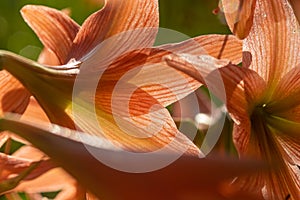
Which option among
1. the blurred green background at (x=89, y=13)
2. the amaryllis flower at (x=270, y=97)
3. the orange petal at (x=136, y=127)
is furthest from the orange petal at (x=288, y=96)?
the blurred green background at (x=89, y=13)

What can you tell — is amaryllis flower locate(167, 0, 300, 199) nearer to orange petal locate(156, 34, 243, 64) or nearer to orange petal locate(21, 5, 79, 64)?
orange petal locate(156, 34, 243, 64)

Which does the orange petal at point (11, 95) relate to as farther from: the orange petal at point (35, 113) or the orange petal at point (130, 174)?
the orange petal at point (130, 174)

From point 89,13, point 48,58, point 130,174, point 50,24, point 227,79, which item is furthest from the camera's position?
point 89,13

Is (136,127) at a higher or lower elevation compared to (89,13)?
higher

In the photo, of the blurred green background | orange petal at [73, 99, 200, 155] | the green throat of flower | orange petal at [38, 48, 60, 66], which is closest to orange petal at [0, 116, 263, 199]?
orange petal at [73, 99, 200, 155]

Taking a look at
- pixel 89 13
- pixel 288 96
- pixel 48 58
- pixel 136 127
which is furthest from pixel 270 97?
pixel 89 13

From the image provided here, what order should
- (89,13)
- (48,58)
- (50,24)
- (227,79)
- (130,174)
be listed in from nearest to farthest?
(130,174)
(227,79)
(50,24)
(48,58)
(89,13)

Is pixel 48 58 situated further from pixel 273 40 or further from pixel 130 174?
pixel 130 174
